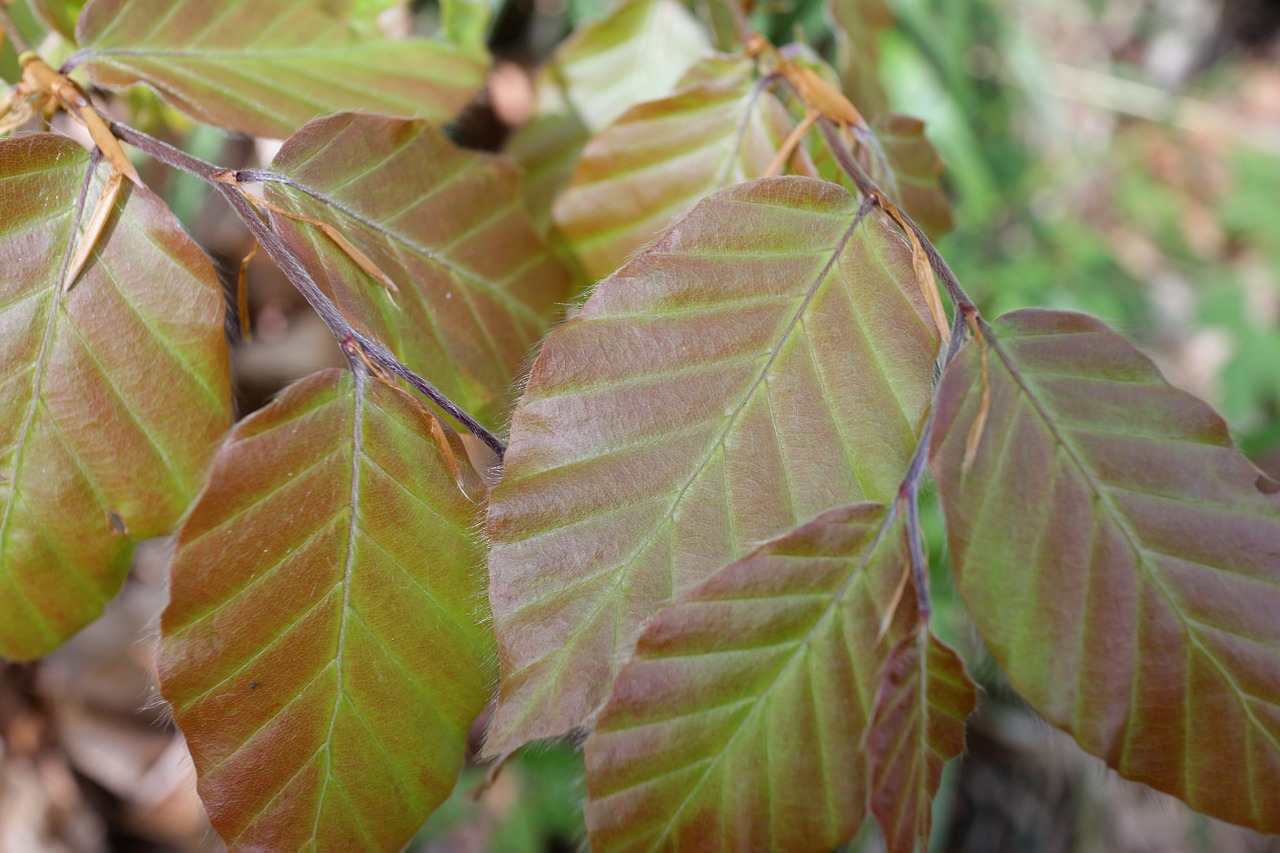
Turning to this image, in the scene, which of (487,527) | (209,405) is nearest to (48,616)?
(209,405)

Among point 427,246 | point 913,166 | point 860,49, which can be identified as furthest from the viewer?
point 860,49

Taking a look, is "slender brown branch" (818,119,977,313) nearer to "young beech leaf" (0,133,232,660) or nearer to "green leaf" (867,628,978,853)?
"green leaf" (867,628,978,853)

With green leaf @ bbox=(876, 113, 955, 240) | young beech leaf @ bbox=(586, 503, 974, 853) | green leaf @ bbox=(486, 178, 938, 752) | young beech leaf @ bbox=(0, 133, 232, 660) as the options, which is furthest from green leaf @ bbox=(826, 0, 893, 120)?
young beech leaf @ bbox=(0, 133, 232, 660)

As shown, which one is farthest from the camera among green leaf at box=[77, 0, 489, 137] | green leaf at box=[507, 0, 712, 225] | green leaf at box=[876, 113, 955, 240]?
green leaf at box=[507, 0, 712, 225]

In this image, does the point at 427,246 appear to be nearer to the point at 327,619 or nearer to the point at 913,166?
the point at 327,619

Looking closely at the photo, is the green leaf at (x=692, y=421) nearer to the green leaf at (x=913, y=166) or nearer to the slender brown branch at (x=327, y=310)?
the slender brown branch at (x=327, y=310)

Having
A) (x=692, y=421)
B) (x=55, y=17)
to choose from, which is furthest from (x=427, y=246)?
(x=55, y=17)

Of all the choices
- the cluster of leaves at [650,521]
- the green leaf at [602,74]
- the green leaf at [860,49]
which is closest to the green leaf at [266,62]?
the cluster of leaves at [650,521]

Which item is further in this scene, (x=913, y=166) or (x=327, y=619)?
(x=913, y=166)
